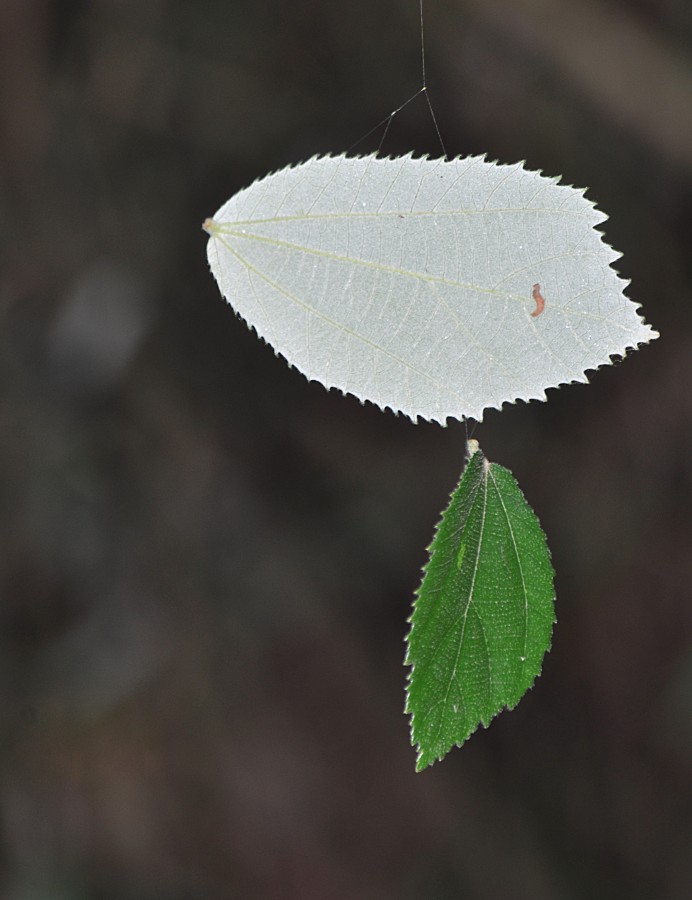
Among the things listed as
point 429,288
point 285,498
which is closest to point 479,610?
point 429,288

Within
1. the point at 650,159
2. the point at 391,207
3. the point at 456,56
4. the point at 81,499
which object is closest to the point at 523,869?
the point at 81,499

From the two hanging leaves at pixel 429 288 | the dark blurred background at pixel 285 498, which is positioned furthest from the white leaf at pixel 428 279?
Result: the dark blurred background at pixel 285 498

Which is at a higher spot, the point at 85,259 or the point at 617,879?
the point at 85,259

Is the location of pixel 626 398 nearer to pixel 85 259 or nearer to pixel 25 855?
pixel 85 259

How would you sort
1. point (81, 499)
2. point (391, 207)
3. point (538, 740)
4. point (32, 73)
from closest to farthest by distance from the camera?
point (391, 207) → point (32, 73) → point (81, 499) → point (538, 740)

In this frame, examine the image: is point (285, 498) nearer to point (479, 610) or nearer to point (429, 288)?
point (479, 610)

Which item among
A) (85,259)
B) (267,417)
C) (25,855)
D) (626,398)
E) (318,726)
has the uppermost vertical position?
(626,398)

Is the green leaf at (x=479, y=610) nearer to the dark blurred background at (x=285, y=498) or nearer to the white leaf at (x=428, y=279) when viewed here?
the white leaf at (x=428, y=279)

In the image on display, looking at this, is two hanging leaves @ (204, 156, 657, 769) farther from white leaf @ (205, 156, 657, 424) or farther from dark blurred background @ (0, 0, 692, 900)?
dark blurred background @ (0, 0, 692, 900)
